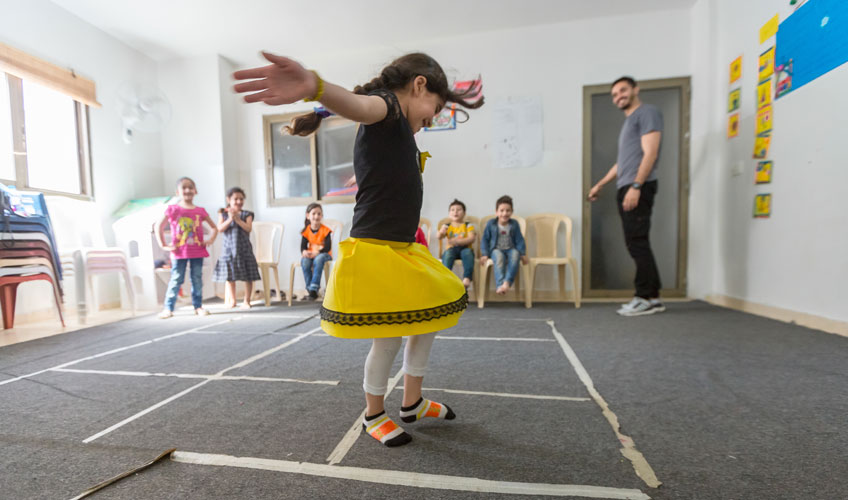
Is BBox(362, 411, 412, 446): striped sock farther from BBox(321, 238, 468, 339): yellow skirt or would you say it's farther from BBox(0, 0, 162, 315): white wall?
BBox(0, 0, 162, 315): white wall

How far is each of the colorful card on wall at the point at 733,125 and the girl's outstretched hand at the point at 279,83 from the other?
3334 mm

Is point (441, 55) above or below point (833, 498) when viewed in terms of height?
above

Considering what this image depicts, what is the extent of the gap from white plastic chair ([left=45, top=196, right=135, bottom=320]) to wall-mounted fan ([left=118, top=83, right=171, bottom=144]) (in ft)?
2.78

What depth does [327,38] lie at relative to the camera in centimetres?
361

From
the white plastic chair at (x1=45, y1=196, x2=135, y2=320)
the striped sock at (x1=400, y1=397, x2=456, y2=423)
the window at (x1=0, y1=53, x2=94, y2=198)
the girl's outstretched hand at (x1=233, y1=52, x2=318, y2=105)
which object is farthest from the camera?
the white plastic chair at (x1=45, y1=196, x2=135, y2=320)

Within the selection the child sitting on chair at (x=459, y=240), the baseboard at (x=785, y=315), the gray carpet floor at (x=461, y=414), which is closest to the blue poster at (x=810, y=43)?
the baseboard at (x=785, y=315)

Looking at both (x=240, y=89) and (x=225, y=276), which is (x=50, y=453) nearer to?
(x=240, y=89)

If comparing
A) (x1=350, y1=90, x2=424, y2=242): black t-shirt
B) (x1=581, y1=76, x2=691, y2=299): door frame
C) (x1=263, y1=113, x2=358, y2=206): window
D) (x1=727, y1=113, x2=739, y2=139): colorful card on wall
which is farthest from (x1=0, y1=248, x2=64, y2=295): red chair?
(x1=727, y1=113, x2=739, y2=139): colorful card on wall

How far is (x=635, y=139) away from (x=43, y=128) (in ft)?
15.0

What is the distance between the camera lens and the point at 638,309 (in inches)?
104

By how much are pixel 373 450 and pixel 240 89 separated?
866mm

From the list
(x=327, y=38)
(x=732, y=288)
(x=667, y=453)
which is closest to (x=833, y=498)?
(x=667, y=453)

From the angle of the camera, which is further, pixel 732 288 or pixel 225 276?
pixel 225 276

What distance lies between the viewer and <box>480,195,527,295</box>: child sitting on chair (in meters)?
3.11
